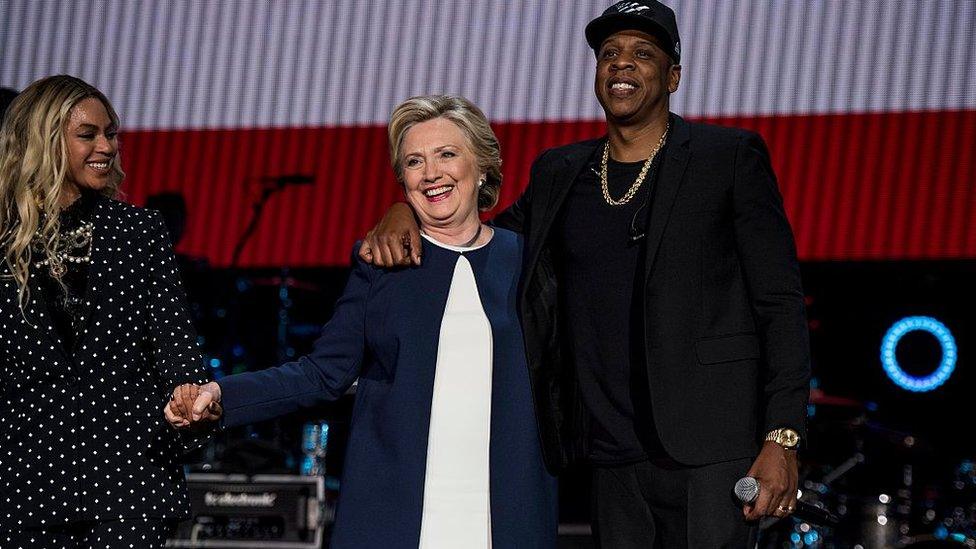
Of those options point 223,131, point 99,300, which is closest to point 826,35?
point 223,131

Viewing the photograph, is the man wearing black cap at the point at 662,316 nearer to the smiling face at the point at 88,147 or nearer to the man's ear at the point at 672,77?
the man's ear at the point at 672,77

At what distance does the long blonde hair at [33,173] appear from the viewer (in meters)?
2.29

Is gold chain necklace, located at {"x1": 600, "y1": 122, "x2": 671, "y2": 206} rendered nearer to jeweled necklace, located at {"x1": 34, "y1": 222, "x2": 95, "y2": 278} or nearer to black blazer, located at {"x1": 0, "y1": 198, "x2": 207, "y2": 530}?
black blazer, located at {"x1": 0, "y1": 198, "x2": 207, "y2": 530}

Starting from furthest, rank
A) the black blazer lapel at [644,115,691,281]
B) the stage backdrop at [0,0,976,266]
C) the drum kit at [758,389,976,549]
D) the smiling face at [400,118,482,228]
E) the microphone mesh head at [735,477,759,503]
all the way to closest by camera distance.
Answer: the stage backdrop at [0,0,976,266]
the drum kit at [758,389,976,549]
the smiling face at [400,118,482,228]
the black blazer lapel at [644,115,691,281]
the microphone mesh head at [735,477,759,503]

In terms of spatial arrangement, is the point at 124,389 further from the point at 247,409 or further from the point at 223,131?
the point at 223,131

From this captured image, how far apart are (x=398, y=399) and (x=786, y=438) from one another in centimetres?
67

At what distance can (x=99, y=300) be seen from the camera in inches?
90.7

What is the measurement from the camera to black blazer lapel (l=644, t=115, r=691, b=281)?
2.17m

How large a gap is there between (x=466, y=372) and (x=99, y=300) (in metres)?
0.67

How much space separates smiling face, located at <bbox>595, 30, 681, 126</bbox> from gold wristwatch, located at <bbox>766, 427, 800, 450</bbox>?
0.61 metres

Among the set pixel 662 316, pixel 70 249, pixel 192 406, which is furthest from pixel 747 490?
pixel 70 249

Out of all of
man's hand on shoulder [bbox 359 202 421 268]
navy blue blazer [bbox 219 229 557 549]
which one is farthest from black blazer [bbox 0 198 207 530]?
man's hand on shoulder [bbox 359 202 421 268]

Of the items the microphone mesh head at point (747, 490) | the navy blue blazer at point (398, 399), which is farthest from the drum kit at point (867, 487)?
the microphone mesh head at point (747, 490)

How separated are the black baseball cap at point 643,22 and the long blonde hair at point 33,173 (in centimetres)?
97
